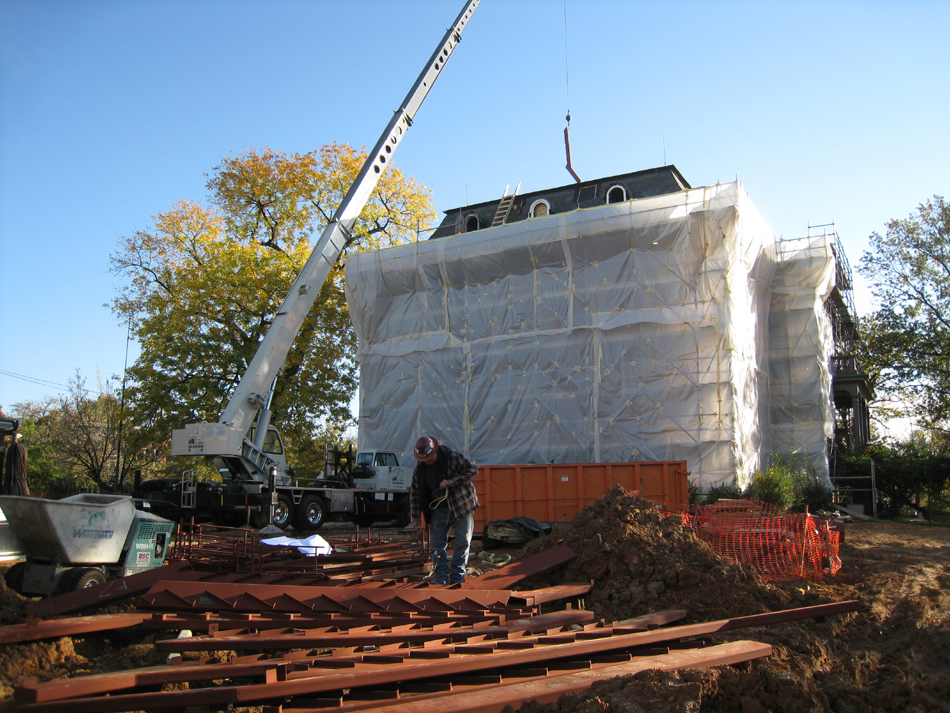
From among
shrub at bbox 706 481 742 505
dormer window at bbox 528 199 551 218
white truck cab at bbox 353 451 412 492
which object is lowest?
shrub at bbox 706 481 742 505

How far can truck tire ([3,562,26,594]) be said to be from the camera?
Result: 7.77 meters

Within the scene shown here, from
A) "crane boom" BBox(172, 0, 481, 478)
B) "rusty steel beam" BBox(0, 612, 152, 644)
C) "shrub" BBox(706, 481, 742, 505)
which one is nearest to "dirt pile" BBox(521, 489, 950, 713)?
"rusty steel beam" BBox(0, 612, 152, 644)

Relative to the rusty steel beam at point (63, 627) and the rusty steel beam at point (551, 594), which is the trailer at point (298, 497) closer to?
the rusty steel beam at point (63, 627)

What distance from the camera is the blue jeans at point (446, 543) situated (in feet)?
25.9

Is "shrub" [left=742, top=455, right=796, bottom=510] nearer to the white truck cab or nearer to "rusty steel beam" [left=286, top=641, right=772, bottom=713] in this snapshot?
the white truck cab

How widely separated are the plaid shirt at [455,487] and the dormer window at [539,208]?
63.0 ft

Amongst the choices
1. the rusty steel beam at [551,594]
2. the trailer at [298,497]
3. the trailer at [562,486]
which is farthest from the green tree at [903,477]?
the rusty steel beam at [551,594]

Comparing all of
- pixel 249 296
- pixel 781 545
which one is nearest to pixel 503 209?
pixel 249 296

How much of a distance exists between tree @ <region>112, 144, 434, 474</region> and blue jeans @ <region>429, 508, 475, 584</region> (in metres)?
20.3

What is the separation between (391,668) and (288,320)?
16.1m

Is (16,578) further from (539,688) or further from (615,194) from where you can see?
(615,194)

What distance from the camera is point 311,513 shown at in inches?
750

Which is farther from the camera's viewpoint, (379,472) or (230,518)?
(379,472)

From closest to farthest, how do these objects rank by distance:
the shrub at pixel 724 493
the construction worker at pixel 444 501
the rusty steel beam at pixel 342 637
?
the rusty steel beam at pixel 342 637, the construction worker at pixel 444 501, the shrub at pixel 724 493
